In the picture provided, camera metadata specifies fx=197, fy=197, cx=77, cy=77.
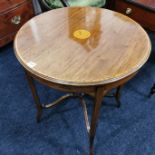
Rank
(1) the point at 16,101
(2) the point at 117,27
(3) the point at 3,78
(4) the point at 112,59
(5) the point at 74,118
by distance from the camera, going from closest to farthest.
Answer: (4) the point at 112,59 → (2) the point at 117,27 → (5) the point at 74,118 → (1) the point at 16,101 → (3) the point at 3,78

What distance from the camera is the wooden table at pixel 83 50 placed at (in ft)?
2.54

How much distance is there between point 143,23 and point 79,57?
0.73 m

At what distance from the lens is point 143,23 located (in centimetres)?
136

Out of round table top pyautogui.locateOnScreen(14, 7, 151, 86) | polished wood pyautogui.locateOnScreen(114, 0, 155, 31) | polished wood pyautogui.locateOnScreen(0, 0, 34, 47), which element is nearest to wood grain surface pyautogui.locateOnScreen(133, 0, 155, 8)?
polished wood pyautogui.locateOnScreen(114, 0, 155, 31)

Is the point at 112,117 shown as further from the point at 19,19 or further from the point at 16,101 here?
the point at 19,19

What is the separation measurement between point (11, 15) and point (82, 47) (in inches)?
40.4

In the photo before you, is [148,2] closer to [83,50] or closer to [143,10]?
[143,10]

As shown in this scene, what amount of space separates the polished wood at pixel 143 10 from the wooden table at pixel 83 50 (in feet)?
1.04

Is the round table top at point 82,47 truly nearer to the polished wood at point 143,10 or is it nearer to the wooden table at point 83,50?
the wooden table at point 83,50

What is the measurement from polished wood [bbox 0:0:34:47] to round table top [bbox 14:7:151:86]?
661 millimetres

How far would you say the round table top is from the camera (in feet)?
2.56

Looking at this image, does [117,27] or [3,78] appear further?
[3,78]

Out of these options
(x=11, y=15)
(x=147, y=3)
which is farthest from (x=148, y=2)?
(x=11, y=15)

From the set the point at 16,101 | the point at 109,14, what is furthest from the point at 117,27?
the point at 16,101
